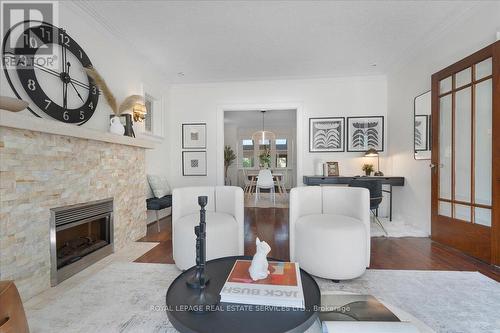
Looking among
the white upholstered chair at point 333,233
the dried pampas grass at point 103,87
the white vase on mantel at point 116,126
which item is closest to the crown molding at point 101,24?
the dried pampas grass at point 103,87

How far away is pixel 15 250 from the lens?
169 centimetres

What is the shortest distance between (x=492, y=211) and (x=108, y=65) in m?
4.48

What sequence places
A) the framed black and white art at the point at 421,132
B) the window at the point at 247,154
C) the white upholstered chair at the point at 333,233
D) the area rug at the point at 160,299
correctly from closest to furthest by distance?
the area rug at the point at 160,299, the white upholstered chair at the point at 333,233, the framed black and white art at the point at 421,132, the window at the point at 247,154

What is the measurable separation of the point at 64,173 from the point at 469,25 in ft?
14.3

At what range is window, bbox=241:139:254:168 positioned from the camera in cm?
959

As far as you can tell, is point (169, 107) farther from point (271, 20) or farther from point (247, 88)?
point (271, 20)

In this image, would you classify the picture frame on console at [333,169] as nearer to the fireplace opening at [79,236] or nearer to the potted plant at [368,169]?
the potted plant at [368,169]

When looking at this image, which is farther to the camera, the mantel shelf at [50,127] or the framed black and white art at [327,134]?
the framed black and white art at [327,134]

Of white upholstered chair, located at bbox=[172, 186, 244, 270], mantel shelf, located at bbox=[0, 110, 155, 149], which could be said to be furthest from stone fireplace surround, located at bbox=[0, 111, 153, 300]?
white upholstered chair, located at bbox=[172, 186, 244, 270]

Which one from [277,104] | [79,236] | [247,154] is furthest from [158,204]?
[247,154]

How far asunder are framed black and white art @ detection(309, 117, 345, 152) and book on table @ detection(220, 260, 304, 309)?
3661 millimetres

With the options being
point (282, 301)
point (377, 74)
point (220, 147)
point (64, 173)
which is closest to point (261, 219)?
point (220, 147)

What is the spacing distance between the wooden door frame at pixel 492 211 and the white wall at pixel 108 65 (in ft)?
13.4

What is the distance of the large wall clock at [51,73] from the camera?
1.94 metres
